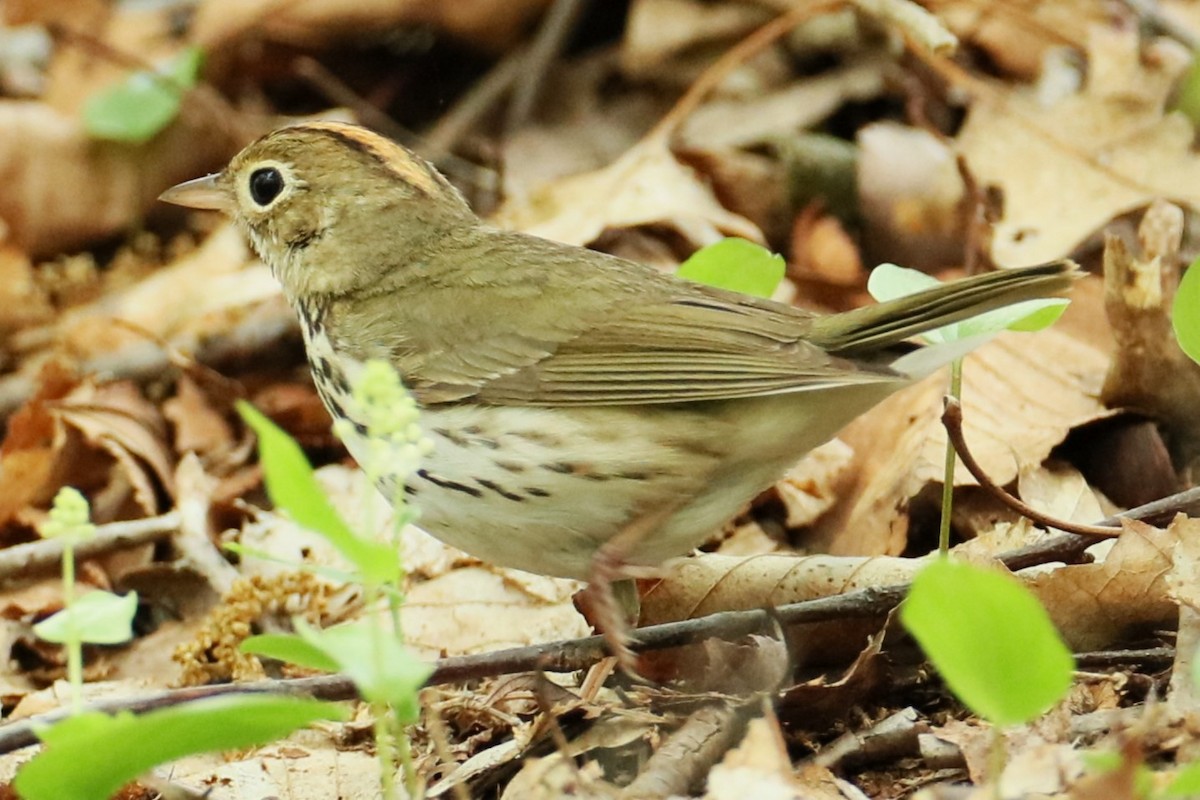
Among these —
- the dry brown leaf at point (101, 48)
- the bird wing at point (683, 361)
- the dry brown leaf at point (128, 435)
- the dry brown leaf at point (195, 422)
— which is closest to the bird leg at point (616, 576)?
the bird wing at point (683, 361)

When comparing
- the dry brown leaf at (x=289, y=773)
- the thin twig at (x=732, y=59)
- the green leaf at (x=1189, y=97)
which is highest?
the thin twig at (x=732, y=59)

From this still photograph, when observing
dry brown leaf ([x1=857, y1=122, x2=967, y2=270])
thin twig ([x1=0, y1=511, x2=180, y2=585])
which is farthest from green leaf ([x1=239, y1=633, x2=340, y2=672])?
dry brown leaf ([x1=857, y1=122, x2=967, y2=270])

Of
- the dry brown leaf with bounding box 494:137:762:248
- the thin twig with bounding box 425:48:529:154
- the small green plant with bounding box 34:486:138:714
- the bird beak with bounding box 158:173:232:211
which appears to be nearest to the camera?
the small green plant with bounding box 34:486:138:714

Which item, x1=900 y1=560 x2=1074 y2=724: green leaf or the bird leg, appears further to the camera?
the bird leg

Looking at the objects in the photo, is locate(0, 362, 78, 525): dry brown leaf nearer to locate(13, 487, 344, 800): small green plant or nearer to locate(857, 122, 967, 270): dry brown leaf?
locate(13, 487, 344, 800): small green plant

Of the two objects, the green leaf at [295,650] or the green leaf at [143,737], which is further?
the green leaf at [295,650]

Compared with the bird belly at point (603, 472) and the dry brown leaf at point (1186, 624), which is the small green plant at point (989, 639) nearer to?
the dry brown leaf at point (1186, 624)

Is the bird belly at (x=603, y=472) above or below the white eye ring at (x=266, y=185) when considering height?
below
